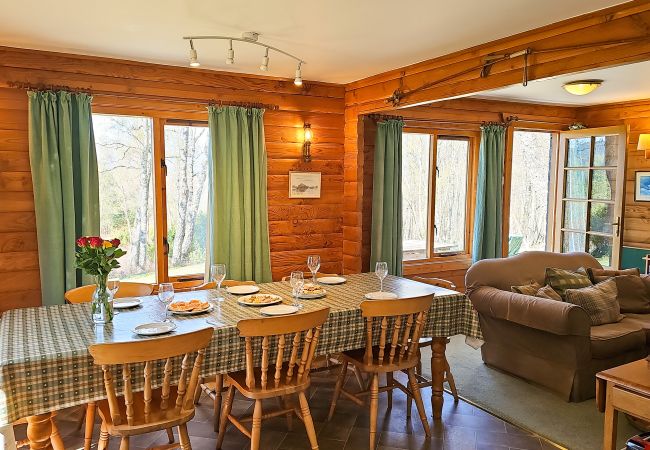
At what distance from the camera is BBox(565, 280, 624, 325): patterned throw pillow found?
385cm

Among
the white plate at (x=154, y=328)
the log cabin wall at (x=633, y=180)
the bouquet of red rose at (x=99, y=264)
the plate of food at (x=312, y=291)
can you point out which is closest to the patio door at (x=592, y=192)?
the log cabin wall at (x=633, y=180)

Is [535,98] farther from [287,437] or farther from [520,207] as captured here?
[287,437]

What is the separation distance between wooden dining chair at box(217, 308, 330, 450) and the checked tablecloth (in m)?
0.12

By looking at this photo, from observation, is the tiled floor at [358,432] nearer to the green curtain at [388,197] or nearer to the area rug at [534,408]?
the area rug at [534,408]

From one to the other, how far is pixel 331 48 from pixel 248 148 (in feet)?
4.28

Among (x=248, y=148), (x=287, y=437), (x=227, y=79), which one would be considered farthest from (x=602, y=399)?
(x=227, y=79)

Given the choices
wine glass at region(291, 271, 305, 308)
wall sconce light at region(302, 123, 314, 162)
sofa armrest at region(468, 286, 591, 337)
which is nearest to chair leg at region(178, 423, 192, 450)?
wine glass at region(291, 271, 305, 308)

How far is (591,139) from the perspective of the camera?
6020 mm

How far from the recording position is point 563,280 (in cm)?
409

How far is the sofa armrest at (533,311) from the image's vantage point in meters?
3.38

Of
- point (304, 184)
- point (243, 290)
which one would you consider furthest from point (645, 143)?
point (243, 290)

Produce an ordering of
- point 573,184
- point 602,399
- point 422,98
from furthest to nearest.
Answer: point 573,184 < point 422,98 < point 602,399

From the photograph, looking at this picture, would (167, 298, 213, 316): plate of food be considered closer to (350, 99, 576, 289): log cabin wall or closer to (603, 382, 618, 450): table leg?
(603, 382, 618, 450): table leg

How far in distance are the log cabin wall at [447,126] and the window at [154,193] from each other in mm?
1578
